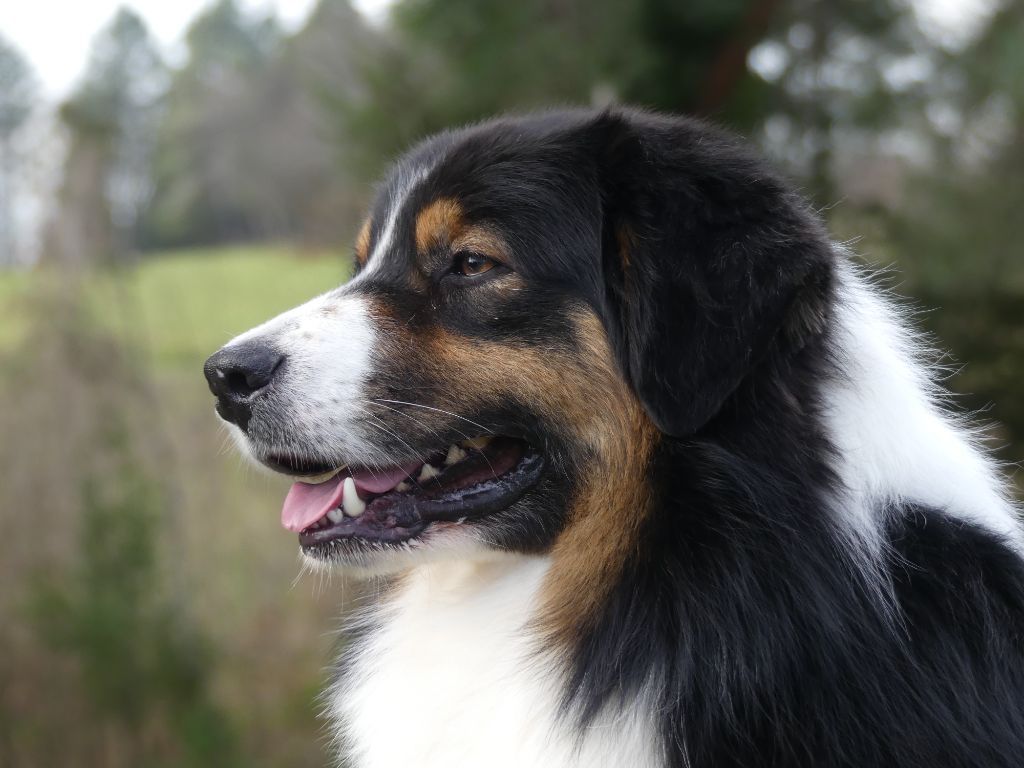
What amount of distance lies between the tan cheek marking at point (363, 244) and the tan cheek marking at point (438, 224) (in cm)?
42

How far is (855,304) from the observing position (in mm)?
2725

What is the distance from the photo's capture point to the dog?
237cm

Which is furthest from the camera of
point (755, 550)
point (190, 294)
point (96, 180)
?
point (190, 294)

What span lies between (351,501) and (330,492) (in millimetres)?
96

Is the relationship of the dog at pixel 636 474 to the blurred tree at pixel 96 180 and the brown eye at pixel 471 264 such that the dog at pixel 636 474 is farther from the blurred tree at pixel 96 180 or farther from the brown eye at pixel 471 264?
the blurred tree at pixel 96 180

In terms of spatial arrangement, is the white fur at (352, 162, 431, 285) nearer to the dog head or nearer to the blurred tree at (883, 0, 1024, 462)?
the dog head

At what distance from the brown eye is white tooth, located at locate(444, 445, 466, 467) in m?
0.49

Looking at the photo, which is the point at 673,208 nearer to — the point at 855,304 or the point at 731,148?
the point at 731,148

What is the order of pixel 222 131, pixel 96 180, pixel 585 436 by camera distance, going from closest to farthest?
pixel 585 436 < pixel 96 180 < pixel 222 131

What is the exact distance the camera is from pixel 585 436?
265 cm

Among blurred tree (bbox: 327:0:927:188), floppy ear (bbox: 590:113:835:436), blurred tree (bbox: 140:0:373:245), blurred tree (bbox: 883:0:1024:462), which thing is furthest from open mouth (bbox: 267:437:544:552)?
blurred tree (bbox: 140:0:373:245)

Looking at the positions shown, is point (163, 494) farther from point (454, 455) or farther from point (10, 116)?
point (454, 455)

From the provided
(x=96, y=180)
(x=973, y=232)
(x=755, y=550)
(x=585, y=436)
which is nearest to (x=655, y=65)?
(x=973, y=232)

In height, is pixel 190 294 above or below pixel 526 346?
below
